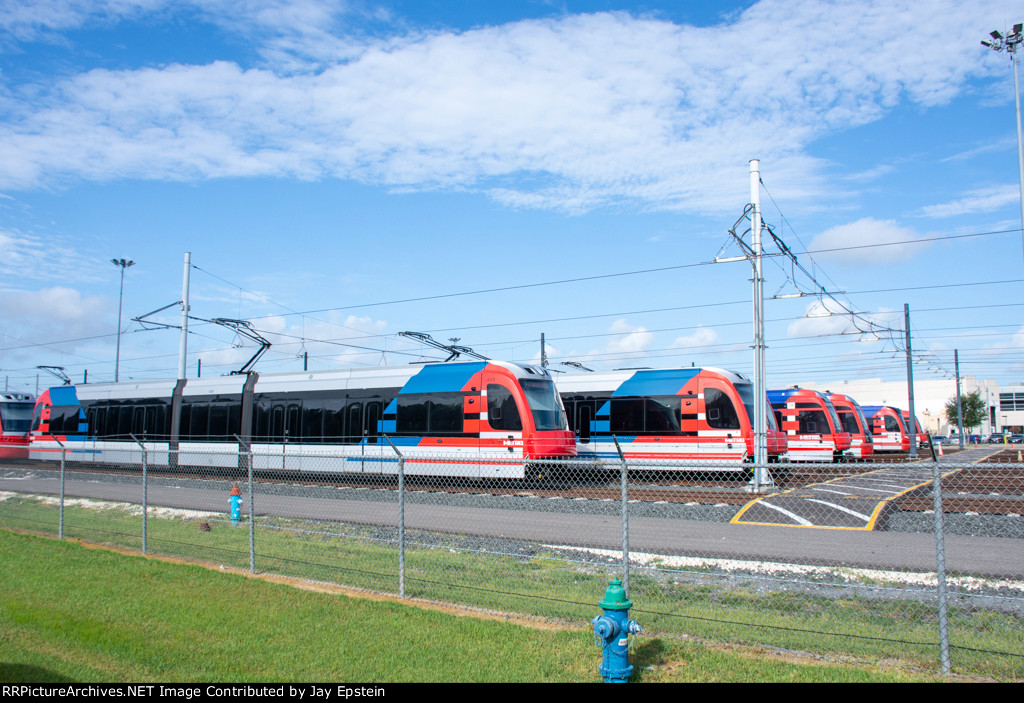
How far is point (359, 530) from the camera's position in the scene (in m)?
13.0

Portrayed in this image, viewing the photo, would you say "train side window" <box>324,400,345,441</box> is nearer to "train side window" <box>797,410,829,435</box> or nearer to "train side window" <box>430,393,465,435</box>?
"train side window" <box>430,393,465,435</box>

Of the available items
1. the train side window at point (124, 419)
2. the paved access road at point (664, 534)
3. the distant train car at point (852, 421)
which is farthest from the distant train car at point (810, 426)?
the train side window at point (124, 419)

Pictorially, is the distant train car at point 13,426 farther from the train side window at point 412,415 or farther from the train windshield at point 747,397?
the train windshield at point 747,397

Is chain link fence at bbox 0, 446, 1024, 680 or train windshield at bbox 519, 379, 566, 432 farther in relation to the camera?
train windshield at bbox 519, 379, 566, 432

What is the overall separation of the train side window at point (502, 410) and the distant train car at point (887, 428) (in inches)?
1452

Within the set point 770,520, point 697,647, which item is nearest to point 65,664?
point 697,647

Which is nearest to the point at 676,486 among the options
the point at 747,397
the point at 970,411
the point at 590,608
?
the point at 747,397

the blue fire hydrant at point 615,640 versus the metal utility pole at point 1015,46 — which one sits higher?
the metal utility pole at point 1015,46

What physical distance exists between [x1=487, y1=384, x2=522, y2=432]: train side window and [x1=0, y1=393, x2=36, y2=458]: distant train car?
2774 centimetres

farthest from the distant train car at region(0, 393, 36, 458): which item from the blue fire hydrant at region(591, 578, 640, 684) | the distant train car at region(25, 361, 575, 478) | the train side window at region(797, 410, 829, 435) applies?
the blue fire hydrant at region(591, 578, 640, 684)

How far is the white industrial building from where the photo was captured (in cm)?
10025

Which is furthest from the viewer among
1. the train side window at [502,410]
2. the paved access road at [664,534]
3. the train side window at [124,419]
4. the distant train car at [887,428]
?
the distant train car at [887,428]

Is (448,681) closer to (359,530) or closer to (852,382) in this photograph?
(359,530)

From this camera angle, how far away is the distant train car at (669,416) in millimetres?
22047
